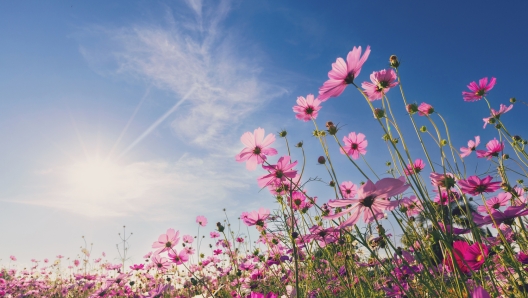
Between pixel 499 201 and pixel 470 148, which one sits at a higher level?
pixel 470 148

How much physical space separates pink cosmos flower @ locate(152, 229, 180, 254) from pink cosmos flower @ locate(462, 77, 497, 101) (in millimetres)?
2211

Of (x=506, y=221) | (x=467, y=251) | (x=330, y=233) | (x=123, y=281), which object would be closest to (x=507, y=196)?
(x=506, y=221)

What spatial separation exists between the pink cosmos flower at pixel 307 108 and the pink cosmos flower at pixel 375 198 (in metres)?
0.84

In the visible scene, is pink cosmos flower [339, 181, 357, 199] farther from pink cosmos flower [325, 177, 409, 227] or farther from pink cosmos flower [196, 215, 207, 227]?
pink cosmos flower [196, 215, 207, 227]

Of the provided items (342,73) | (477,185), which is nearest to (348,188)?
(477,185)

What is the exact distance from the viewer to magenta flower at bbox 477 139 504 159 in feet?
7.45

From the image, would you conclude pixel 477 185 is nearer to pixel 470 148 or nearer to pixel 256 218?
pixel 256 218

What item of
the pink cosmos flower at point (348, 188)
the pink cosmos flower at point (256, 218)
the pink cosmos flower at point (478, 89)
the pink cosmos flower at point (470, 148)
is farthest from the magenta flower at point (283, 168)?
the pink cosmos flower at point (470, 148)

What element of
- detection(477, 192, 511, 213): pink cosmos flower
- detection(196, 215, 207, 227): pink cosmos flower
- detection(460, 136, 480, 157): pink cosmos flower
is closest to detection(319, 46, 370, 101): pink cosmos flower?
detection(477, 192, 511, 213): pink cosmos flower

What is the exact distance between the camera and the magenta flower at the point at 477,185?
1.13 meters

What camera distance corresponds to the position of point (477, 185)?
1138 mm

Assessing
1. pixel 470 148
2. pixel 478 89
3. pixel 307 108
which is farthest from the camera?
pixel 470 148

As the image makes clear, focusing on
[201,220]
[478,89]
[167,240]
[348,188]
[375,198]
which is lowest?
[375,198]

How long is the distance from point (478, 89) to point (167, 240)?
7.64 feet
